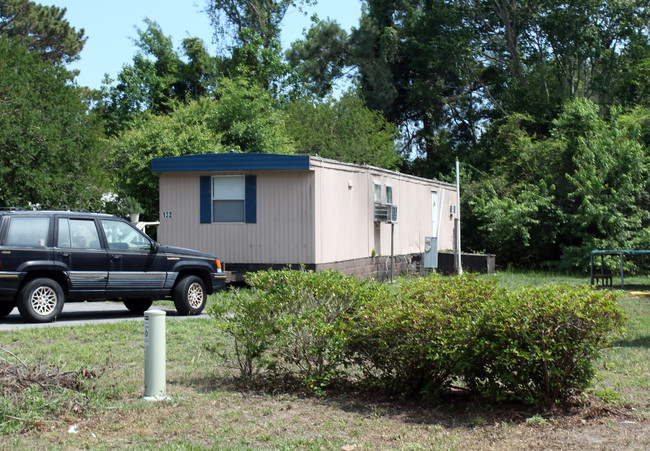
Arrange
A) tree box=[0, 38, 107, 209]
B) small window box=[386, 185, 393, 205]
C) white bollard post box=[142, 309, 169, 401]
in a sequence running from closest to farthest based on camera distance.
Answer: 1. white bollard post box=[142, 309, 169, 401]
2. small window box=[386, 185, 393, 205]
3. tree box=[0, 38, 107, 209]

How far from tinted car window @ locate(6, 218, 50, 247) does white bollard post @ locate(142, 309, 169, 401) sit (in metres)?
5.10

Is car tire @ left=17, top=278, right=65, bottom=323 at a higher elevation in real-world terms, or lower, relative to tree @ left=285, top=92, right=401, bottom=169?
lower

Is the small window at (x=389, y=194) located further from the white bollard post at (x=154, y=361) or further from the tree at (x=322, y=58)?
the tree at (x=322, y=58)

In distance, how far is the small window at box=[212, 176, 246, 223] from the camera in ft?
51.2

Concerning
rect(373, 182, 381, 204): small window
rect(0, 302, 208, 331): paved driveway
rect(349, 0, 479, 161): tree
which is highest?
rect(349, 0, 479, 161): tree

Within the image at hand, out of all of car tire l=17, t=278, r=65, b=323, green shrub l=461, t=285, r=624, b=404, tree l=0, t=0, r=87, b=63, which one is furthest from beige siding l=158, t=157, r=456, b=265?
tree l=0, t=0, r=87, b=63

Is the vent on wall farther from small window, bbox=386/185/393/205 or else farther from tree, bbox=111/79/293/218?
tree, bbox=111/79/293/218

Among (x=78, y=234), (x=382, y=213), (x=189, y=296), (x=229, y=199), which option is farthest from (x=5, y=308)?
(x=382, y=213)

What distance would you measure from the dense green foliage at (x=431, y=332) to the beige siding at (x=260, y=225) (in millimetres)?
7984

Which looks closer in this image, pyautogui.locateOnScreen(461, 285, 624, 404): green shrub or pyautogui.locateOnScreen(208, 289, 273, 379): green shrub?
pyautogui.locateOnScreen(461, 285, 624, 404): green shrub

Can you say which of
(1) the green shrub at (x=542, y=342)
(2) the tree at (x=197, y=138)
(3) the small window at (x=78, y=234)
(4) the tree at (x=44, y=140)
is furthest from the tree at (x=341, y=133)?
(1) the green shrub at (x=542, y=342)

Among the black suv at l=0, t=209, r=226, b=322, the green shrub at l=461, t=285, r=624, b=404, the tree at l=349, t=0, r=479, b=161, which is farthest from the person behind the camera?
the tree at l=349, t=0, r=479, b=161

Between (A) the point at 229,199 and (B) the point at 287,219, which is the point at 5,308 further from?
(B) the point at 287,219

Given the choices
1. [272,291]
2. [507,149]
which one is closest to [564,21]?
[507,149]
